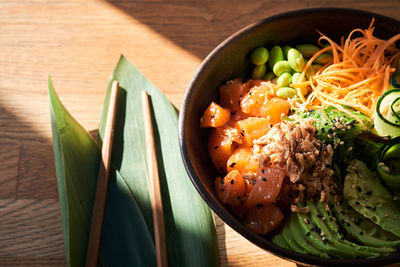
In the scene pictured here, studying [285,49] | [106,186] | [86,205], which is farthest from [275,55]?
[86,205]

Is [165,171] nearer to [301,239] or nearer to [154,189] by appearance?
[154,189]

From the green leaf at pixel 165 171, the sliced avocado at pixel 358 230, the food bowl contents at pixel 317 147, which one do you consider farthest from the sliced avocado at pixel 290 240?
the green leaf at pixel 165 171

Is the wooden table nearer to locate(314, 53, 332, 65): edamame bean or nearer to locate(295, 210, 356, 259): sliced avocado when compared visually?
locate(295, 210, 356, 259): sliced avocado

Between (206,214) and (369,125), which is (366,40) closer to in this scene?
(369,125)

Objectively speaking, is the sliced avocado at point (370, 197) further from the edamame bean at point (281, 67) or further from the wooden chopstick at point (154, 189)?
the wooden chopstick at point (154, 189)

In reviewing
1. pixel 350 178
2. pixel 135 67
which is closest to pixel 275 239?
pixel 350 178

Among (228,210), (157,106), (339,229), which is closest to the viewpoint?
(339,229)
